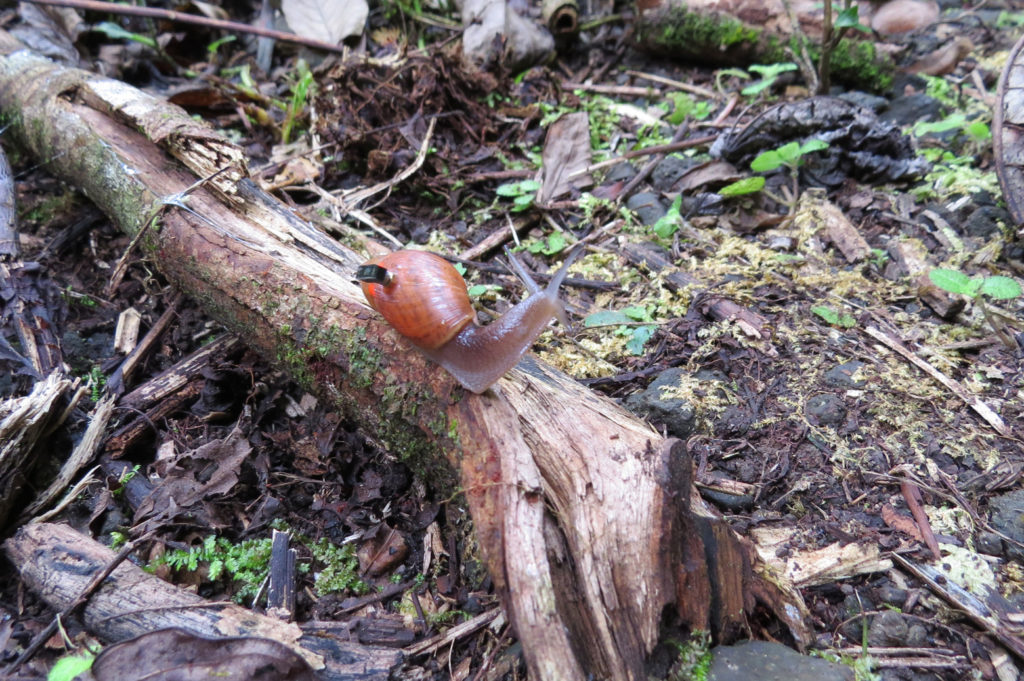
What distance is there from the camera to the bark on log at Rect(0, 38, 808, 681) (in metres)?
1.82

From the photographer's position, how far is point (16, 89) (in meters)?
3.62

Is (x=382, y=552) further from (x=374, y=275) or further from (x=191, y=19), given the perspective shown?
(x=191, y=19)

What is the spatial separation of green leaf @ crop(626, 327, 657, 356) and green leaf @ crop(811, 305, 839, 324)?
2.56ft

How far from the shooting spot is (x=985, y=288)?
2672 millimetres

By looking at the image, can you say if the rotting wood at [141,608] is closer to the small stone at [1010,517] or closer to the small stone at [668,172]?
the small stone at [1010,517]

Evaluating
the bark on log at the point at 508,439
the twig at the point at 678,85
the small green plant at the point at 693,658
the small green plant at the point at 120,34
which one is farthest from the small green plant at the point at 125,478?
the twig at the point at 678,85

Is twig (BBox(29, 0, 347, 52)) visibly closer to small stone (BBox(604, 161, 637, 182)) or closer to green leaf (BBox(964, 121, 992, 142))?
small stone (BBox(604, 161, 637, 182))

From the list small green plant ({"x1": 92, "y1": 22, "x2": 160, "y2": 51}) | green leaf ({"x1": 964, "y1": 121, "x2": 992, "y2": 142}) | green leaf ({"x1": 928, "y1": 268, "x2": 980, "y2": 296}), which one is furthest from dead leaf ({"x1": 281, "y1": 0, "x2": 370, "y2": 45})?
green leaf ({"x1": 928, "y1": 268, "x2": 980, "y2": 296})

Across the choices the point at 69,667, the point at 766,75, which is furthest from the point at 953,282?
the point at 69,667

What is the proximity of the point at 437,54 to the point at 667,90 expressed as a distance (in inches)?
73.1

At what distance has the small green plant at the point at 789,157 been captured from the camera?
3.61 meters

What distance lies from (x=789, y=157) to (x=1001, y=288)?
137 centimetres

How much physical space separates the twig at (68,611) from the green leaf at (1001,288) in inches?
140

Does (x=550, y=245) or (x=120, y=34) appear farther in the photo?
(x=120, y=34)
